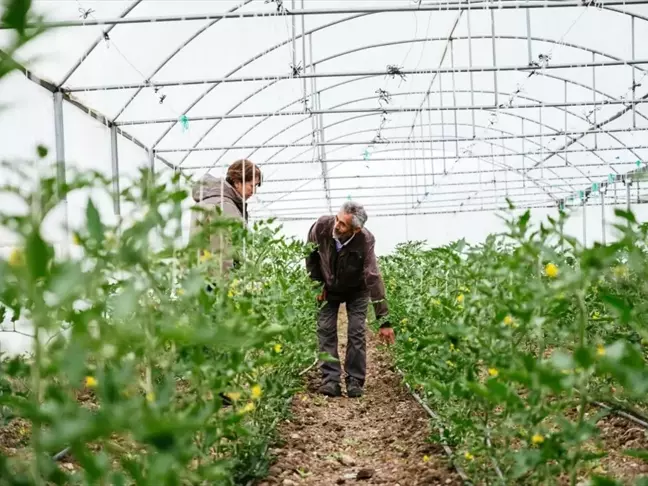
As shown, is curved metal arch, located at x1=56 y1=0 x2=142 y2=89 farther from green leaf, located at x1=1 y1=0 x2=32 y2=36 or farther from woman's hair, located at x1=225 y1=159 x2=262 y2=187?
green leaf, located at x1=1 y1=0 x2=32 y2=36

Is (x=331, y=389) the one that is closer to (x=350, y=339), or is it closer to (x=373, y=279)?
(x=350, y=339)

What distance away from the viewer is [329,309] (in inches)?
227

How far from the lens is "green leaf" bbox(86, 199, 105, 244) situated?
3.97 ft

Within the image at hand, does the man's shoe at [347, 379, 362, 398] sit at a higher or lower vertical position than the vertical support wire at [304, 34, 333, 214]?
lower

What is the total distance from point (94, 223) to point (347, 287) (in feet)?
14.6

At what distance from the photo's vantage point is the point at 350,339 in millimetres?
5625

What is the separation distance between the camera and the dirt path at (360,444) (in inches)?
137

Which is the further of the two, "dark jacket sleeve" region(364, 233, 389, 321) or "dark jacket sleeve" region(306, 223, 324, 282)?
"dark jacket sleeve" region(306, 223, 324, 282)

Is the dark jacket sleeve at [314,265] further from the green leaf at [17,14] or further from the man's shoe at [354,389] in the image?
the green leaf at [17,14]

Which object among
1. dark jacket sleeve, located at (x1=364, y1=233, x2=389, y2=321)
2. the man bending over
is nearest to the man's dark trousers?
the man bending over

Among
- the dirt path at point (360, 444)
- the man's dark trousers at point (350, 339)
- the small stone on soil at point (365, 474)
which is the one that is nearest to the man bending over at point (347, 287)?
the man's dark trousers at point (350, 339)

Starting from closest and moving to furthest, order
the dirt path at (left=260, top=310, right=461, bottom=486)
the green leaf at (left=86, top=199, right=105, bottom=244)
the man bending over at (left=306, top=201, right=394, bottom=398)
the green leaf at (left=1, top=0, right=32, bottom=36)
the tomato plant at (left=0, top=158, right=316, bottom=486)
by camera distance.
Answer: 1. the green leaf at (left=1, top=0, right=32, bottom=36)
2. the tomato plant at (left=0, top=158, right=316, bottom=486)
3. the green leaf at (left=86, top=199, right=105, bottom=244)
4. the dirt path at (left=260, top=310, right=461, bottom=486)
5. the man bending over at (left=306, top=201, right=394, bottom=398)

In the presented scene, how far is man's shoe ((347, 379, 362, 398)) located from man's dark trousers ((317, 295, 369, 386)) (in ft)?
0.09

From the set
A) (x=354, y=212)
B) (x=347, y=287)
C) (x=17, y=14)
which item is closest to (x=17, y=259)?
(x=17, y=14)
